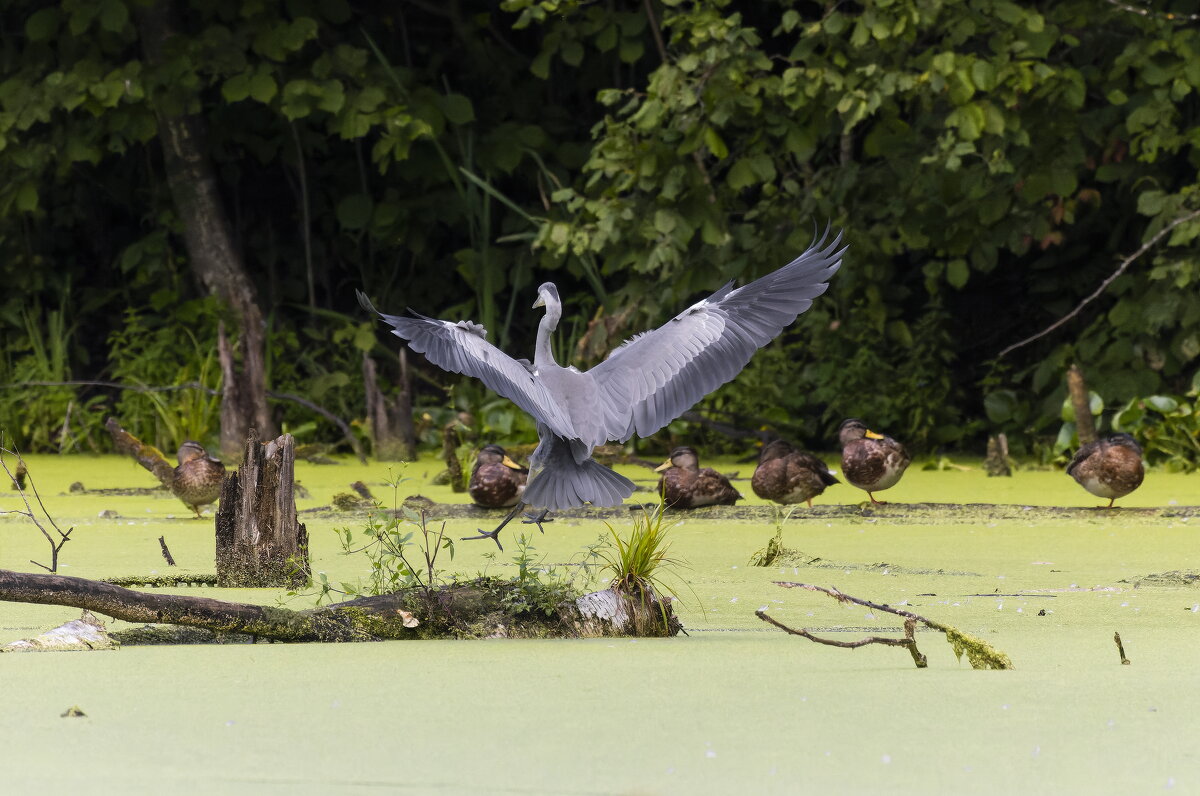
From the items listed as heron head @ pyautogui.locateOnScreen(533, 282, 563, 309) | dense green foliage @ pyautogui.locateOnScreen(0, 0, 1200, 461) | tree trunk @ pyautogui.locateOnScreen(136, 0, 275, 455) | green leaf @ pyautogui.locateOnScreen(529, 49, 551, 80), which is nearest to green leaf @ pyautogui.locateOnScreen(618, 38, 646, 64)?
dense green foliage @ pyautogui.locateOnScreen(0, 0, 1200, 461)

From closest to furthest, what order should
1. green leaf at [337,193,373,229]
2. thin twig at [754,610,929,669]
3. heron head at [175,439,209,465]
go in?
thin twig at [754,610,929,669] → heron head at [175,439,209,465] → green leaf at [337,193,373,229]

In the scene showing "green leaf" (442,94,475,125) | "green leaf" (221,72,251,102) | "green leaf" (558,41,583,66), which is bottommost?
"green leaf" (442,94,475,125)

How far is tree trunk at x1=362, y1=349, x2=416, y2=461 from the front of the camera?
727 cm

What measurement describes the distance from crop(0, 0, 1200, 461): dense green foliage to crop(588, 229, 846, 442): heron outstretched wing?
8.90ft

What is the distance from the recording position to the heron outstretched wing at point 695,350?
144 inches

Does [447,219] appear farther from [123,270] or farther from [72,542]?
[72,542]

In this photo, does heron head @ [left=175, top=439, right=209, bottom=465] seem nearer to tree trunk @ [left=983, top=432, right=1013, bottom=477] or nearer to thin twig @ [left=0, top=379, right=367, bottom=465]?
thin twig @ [left=0, top=379, right=367, bottom=465]

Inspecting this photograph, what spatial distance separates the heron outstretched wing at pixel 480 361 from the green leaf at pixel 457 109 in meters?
4.55

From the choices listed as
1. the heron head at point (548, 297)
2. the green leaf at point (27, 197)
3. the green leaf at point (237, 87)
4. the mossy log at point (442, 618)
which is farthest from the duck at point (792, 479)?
the green leaf at point (27, 197)

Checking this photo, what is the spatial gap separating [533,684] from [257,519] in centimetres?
132

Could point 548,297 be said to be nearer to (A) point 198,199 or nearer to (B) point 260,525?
(B) point 260,525

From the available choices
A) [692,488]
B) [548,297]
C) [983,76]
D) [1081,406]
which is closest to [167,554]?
[548,297]

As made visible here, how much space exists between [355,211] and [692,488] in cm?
406

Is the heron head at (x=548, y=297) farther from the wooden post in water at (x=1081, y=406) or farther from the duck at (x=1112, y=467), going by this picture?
the wooden post in water at (x=1081, y=406)
